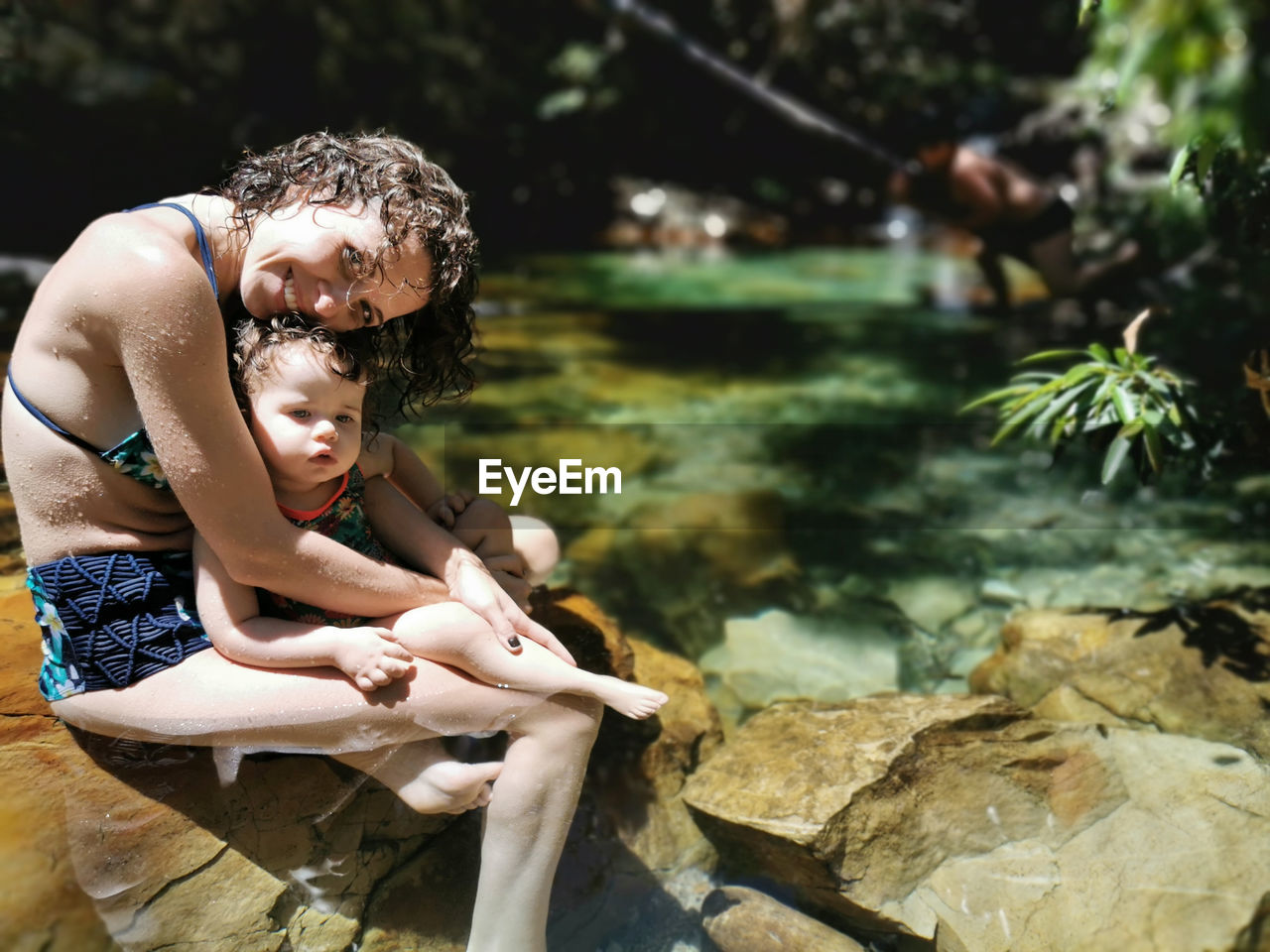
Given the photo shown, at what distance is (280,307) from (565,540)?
2.25 m

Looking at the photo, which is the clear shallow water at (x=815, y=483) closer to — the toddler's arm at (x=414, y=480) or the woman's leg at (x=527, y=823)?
the toddler's arm at (x=414, y=480)

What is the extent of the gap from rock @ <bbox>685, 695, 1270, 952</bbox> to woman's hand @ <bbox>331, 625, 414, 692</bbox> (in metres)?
0.99

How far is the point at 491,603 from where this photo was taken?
2135 mm

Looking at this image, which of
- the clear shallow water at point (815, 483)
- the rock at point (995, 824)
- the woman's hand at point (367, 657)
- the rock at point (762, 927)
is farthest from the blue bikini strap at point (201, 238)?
the clear shallow water at point (815, 483)

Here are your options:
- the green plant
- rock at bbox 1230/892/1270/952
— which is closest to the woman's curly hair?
the green plant

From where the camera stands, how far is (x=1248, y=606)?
3316mm

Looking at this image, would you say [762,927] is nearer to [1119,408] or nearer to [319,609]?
[319,609]

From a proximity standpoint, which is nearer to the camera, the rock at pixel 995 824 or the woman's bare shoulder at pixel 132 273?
the woman's bare shoulder at pixel 132 273

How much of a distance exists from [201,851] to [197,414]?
0.91 m

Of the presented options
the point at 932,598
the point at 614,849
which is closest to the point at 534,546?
the point at 614,849

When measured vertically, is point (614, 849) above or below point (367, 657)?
below

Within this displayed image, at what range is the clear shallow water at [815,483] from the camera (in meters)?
3.80

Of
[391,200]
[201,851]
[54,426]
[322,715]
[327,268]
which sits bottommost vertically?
[201,851]

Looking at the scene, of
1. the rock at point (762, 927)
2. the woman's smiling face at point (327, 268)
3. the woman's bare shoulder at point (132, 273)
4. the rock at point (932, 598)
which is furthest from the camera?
the rock at point (932, 598)
